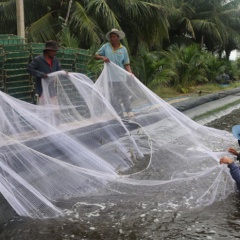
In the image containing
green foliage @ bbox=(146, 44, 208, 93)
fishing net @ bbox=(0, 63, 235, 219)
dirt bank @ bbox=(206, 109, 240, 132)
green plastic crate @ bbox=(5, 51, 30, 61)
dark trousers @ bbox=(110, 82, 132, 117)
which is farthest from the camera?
green foliage @ bbox=(146, 44, 208, 93)

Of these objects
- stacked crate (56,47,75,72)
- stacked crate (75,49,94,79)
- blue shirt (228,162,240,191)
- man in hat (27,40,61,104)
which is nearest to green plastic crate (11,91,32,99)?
stacked crate (56,47,75,72)

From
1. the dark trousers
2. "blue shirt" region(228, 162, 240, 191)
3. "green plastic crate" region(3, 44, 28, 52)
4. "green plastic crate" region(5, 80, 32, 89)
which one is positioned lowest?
"blue shirt" region(228, 162, 240, 191)

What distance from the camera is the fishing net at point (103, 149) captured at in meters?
3.41

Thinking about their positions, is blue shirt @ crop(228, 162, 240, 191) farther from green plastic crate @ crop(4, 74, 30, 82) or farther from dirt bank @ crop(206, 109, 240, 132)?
dirt bank @ crop(206, 109, 240, 132)

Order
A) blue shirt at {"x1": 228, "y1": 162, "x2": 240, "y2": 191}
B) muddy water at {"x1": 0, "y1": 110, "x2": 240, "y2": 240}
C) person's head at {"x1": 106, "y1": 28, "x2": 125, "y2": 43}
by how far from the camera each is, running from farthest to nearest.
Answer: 1. person's head at {"x1": 106, "y1": 28, "x2": 125, "y2": 43}
2. blue shirt at {"x1": 228, "y1": 162, "x2": 240, "y2": 191}
3. muddy water at {"x1": 0, "y1": 110, "x2": 240, "y2": 240}

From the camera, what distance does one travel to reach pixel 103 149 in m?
4.47

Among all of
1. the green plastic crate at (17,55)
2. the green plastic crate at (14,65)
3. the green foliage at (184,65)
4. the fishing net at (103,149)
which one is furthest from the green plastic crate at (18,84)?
the green foliage at (184,65)

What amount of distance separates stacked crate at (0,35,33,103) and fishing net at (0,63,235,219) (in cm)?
128

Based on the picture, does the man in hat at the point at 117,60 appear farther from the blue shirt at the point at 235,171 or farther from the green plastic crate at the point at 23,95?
the blue shirt at the point at 235,171

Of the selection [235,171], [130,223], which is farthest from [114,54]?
[130,223]

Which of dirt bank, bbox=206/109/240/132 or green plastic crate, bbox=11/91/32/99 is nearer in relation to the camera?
green plastic crate, bbox=11/91/32/99

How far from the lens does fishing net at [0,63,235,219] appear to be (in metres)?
3.41

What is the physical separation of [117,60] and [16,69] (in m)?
1.51

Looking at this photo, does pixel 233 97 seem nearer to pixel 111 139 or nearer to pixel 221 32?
pixel 221 32
